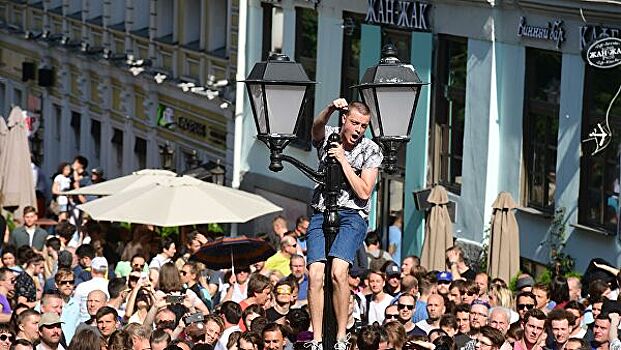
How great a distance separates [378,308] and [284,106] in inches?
225

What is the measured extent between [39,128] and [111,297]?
24.7 metres

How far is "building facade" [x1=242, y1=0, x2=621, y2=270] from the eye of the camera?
22.4 metres

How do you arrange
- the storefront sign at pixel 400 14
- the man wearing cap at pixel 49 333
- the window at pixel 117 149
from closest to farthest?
1. the man wearing cap at pixel 49 333
2. the storefront sign at pixel 400 14
3. the window at pixel 117 149

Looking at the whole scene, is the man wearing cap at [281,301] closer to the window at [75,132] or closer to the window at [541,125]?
the window at [541,125]

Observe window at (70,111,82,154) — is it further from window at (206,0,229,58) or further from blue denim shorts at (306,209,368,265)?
blue denim shorts at (306,209,368,265)

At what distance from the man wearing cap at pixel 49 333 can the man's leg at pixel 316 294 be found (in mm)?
3784

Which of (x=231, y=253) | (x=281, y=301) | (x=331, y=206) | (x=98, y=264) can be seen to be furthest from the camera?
(x=231, y=253)

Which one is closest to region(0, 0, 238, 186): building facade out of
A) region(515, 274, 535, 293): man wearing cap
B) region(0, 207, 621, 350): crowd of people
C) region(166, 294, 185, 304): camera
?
region(0, 207, 621, 350): crowd of people

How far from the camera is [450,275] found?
730 inches

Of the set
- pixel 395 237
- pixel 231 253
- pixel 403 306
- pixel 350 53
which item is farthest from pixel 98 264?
pixel 350 53

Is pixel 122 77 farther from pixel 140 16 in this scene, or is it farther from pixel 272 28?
pixel 272 28

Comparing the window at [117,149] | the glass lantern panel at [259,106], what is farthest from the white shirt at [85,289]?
the window at [117,149]

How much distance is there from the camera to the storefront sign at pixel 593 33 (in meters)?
21.6

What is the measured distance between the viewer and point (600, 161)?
73.4 ft
